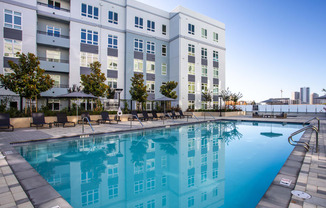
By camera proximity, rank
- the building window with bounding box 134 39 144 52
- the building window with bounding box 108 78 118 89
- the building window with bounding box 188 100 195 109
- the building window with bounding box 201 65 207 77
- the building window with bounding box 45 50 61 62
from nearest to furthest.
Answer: the building window with bounding box 45 50 61 62, the building window with bounding box 108 78 118 89, the building window with bounding box 134 39 144 52, the building window with bounding box 188 100 195 109, the building window with bounding box 201 65 207 77

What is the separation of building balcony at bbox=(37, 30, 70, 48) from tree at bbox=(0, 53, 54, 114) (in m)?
7.72

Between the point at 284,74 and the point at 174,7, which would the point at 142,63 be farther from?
the point at 284,74

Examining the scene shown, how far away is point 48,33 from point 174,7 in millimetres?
18085

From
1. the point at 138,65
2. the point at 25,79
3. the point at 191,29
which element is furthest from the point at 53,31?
the point at 191,29

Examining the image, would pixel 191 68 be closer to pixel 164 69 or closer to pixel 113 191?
pixel 164 69

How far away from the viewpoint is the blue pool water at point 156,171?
4.00m

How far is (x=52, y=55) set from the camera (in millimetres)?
20516

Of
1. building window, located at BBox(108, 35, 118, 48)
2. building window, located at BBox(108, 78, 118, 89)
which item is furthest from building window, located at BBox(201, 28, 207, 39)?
building window, located at BBox(108, 78, 118, 89)

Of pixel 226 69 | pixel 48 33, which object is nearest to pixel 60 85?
pixel 48 33

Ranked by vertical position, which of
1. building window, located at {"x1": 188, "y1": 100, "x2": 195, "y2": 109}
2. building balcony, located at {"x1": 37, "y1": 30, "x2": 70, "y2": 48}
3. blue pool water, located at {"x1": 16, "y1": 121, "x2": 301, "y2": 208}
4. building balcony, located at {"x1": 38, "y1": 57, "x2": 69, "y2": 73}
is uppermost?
building balcony, located at {"x1": 37, "y1": 30, "x2": 70, "y2": 48}

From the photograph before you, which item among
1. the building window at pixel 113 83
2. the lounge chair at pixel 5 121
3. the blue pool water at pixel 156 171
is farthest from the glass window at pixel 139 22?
the blue pool water at pixel 156 171

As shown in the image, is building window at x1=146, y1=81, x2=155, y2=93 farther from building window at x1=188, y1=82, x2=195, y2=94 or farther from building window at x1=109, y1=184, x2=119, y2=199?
building window at x1=109, y1=184, x2=119, y2=199

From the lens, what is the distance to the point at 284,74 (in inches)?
1794

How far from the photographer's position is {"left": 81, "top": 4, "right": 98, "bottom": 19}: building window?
2110cm
